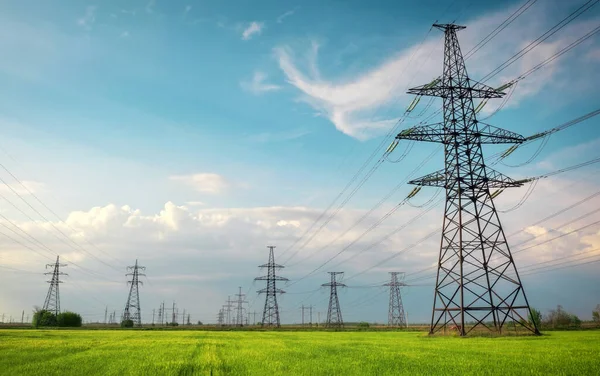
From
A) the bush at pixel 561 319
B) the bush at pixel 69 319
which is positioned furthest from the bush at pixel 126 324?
the bush at pixel 561 319

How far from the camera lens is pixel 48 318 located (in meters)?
105

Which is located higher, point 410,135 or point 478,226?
point 410,135

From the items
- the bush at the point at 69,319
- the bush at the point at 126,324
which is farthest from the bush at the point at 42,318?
the bush at the point at 126,324

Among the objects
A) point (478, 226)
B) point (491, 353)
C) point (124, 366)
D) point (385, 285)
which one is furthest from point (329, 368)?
point (385, 285)

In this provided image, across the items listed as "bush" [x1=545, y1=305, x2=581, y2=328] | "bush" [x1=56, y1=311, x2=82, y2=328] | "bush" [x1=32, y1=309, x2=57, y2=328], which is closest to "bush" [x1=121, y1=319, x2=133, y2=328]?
"bush" [x1=56, y1=311, x2=82, y2=328]

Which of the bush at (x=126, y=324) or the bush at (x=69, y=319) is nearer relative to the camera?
the bush at (x=69, y=319)

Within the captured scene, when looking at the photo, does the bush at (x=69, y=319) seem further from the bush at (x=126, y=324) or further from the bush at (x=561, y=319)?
the bush at (x=561, y=319)

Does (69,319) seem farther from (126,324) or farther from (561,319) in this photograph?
(561,319)

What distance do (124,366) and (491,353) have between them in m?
17.5

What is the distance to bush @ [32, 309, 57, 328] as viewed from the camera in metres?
104

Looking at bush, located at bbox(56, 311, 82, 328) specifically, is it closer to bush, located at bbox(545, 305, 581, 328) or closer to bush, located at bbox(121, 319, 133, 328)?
bush, located at bbox(121, 319, 133, 328)

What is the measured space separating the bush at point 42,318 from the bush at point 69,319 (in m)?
3.05

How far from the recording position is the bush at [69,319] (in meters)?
110

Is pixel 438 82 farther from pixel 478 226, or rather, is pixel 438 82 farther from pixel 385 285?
pixel 385 285
